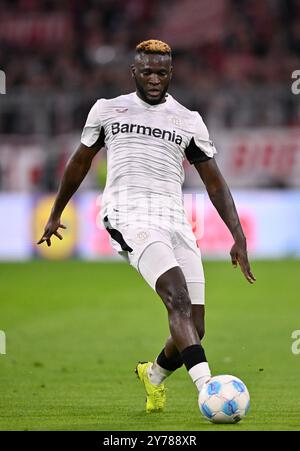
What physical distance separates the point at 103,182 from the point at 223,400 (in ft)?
58.1

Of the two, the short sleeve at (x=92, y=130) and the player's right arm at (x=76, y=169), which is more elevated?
the short sleeve at (x=92, y=130)

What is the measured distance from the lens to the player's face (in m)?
7.57

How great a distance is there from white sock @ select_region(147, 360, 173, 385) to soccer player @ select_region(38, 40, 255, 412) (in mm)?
45

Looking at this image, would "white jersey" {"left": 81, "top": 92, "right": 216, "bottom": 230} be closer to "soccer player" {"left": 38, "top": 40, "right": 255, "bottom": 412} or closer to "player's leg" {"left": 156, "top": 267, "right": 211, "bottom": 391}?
"soccer player" {"left": 38, "top": 40, "right": 255, "bottom": 412}

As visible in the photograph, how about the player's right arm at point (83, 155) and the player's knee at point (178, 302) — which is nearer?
the player's knee at point (178, 302)

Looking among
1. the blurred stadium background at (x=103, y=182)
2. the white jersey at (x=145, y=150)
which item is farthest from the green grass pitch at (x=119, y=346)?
the white jersey at (x=145, y=150)

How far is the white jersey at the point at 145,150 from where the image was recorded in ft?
24.7

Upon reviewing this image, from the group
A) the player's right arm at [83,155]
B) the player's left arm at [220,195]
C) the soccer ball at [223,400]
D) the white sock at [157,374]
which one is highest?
the player's right arm at [83,155]

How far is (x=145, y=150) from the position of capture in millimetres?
7602

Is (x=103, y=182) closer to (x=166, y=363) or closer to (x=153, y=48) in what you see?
(x=166, y=363)

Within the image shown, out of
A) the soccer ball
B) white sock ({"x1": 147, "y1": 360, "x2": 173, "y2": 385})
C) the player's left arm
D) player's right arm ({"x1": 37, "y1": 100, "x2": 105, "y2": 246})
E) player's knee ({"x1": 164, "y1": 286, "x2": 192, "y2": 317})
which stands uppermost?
player's right arm ({"x1": 37, "y1": 100, "x2": 105, "y2": 246})

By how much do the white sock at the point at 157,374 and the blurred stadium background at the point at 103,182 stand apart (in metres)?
0.83
